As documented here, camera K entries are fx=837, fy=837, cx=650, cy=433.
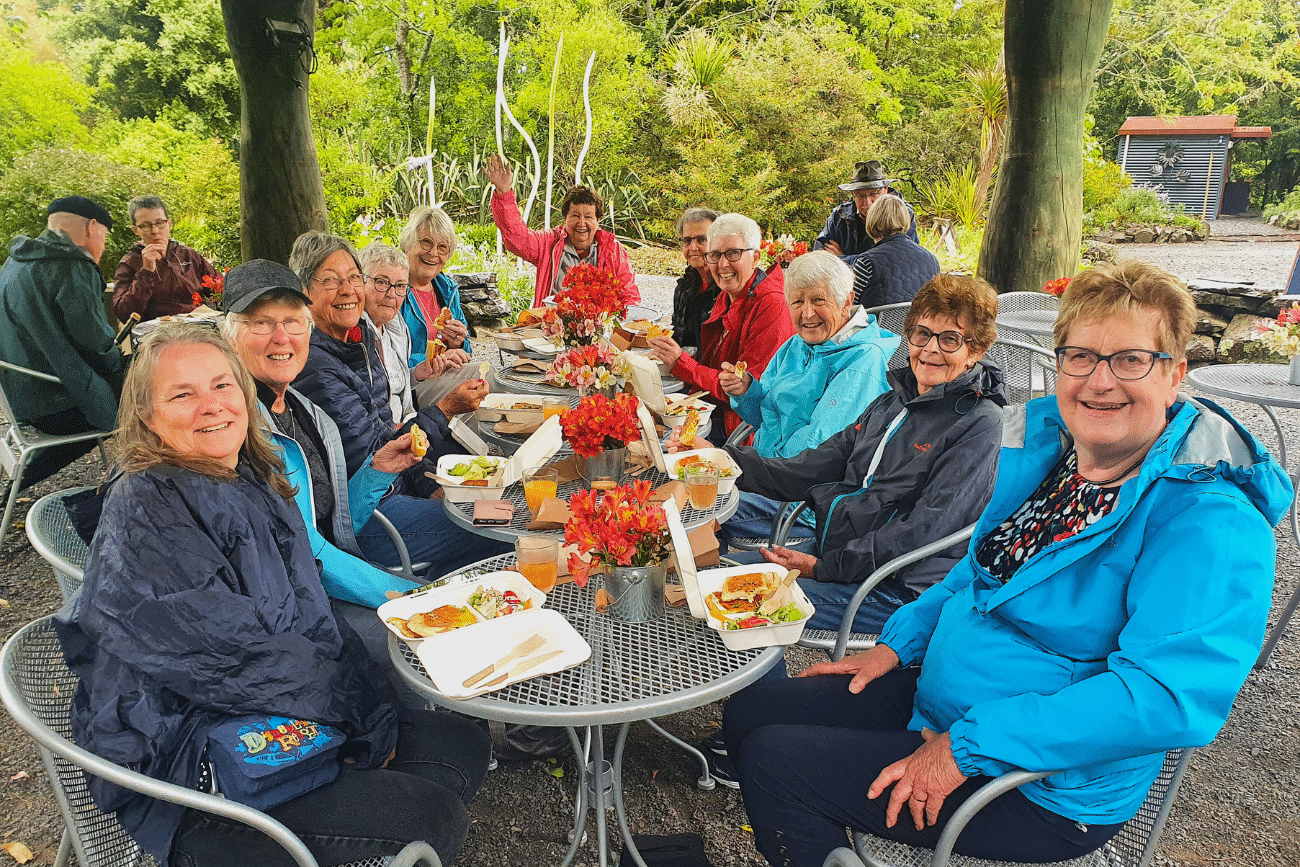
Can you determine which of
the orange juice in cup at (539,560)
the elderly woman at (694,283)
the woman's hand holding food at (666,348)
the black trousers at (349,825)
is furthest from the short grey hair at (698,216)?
the black trousers at (349,825)

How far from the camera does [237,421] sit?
1.82 m

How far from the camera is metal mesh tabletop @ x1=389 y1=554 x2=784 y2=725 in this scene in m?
1.57

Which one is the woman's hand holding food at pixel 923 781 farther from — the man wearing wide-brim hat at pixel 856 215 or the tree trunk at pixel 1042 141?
the tree trunk at pixel 1042 141

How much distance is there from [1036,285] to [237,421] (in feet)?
19.8

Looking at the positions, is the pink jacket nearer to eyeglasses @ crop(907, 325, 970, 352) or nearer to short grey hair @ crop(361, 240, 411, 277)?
short grey hair @ crop(361, 240, 411, 277)

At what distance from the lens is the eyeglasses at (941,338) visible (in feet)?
7.72

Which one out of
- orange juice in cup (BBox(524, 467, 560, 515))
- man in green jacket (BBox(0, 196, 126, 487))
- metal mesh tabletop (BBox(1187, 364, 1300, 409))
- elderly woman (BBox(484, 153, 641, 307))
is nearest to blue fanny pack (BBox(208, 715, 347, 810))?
orange juice in cup (BBox(524, 467, 560, 515))

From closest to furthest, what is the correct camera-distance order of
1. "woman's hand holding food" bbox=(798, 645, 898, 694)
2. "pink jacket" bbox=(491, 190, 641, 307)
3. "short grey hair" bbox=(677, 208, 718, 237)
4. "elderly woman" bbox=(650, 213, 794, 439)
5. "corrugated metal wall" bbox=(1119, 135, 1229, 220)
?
"woman's hand holding food" bbox=(798, 645, 898, 694) → "elderly woman" bbox=(650, 213, 794, 439) → "short grey hair" bbox=(677, 208, 718, 237) → "pink jacket" bbox=(491, 190, 641, 307) → "corrugated metal wall" bbox=(1119, 135, 1229, 220)

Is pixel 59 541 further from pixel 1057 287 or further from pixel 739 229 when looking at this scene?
pixel 1057 287

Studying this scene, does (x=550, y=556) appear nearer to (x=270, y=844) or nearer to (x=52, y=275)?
(x=270, y=844)

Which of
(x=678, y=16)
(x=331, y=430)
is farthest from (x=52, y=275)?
(x=678, y=16)

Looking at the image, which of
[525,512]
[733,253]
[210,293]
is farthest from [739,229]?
[210,293]

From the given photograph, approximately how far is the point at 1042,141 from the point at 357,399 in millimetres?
5320

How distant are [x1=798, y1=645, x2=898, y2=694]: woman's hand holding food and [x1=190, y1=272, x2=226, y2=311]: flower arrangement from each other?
5551mm
